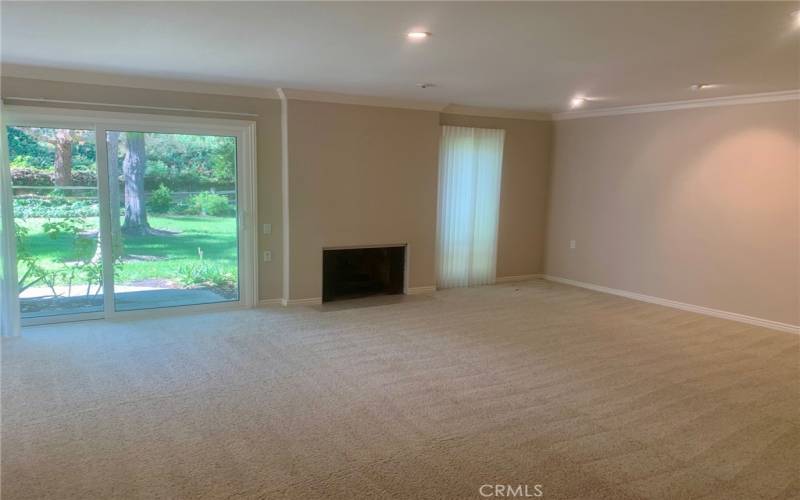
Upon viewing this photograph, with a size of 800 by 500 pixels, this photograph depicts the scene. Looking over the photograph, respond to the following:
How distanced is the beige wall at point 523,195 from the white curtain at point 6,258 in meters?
5.44

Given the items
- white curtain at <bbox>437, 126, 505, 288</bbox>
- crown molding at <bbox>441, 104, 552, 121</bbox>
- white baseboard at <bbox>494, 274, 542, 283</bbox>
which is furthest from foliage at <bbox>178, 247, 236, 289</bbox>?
white baseboard at <bbox>494, 274, 542, 283</bbox>

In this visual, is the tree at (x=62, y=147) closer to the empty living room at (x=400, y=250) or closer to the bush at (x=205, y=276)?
the empty living room at (x=400, y=250)

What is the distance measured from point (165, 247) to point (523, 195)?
479 cm

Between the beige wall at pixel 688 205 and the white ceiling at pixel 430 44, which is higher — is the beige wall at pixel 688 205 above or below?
below

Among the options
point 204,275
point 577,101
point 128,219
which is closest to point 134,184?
point 128,219

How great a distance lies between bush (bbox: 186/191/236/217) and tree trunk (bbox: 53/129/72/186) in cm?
110

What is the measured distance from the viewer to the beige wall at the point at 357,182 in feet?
18.7

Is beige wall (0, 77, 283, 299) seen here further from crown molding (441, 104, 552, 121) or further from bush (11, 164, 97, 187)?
crown molding (441, 104, 552, 121)

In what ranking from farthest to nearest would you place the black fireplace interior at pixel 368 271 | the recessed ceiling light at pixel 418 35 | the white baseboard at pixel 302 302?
the black fireplace interior at pixel 368 271 → the white baseboard at pixel 302 302 → the recessed ceiling light at pixel 418 35

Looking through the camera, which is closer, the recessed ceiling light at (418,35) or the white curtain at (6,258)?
the recessed ceiling light at (418,35)

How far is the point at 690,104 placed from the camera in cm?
573

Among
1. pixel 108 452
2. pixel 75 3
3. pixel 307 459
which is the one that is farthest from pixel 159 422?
pixel 75 3

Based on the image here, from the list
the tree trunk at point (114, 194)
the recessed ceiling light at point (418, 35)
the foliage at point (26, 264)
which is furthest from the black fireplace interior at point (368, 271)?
the recessed ceiling light at point (418, 35)

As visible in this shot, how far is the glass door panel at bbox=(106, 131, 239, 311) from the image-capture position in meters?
5.08
